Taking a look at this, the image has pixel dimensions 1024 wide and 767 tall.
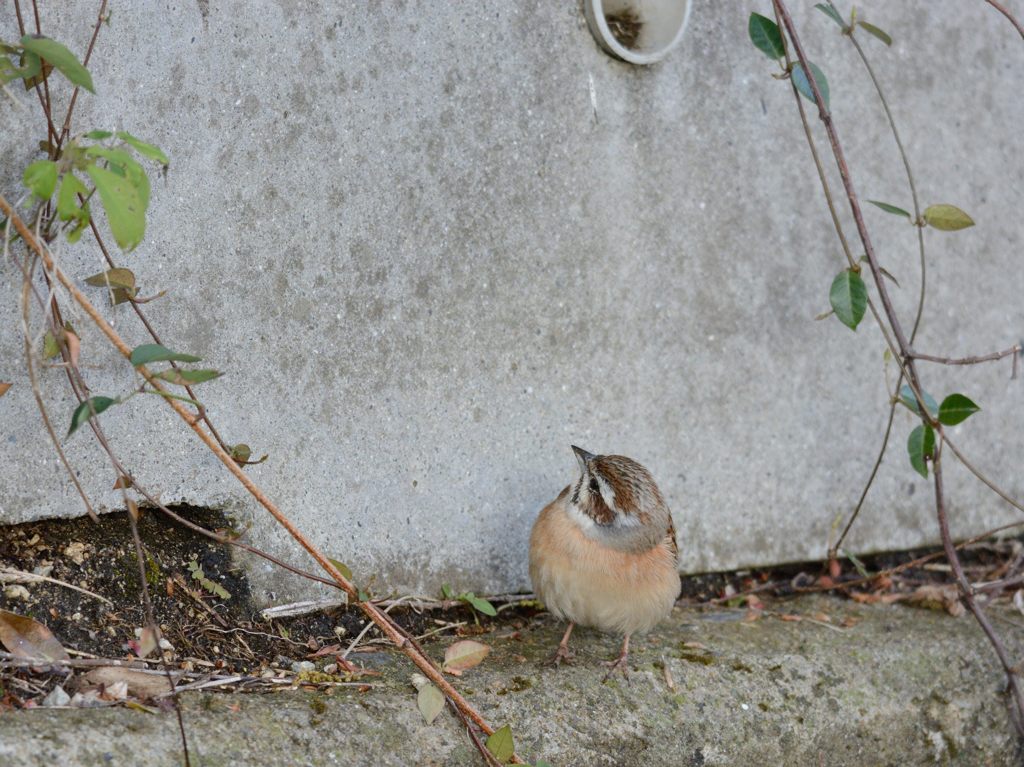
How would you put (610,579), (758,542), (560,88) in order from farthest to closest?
(758,542) < (560,88) < (610,579)

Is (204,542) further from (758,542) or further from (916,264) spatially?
(916,264)

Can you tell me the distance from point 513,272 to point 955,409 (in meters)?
1.43

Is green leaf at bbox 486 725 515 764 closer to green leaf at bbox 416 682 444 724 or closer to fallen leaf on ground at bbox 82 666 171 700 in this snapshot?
green leaf at bbox 416 682 444 724

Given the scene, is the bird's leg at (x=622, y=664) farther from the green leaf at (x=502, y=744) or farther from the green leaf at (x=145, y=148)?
the green leaf at (x=145, y=148)

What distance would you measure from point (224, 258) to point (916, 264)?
290 cm

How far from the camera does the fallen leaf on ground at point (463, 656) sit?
10.9 ft

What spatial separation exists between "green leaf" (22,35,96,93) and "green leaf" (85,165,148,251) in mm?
239

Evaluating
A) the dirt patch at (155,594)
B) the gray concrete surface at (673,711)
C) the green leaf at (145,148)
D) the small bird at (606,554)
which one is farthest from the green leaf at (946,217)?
the green leaf at (145,148)

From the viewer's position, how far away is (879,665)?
4.02m

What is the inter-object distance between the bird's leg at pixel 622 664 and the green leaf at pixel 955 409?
1.18m

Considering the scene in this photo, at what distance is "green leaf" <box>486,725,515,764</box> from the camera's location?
117 inches

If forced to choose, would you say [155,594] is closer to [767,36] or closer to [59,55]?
[59,55]

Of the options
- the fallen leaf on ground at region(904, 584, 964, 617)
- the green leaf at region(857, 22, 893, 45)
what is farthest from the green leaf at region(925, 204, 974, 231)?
the fallen leaf on ground at region(904, 584, 964, 617)

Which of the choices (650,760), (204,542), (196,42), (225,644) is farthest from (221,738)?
(196,42)
